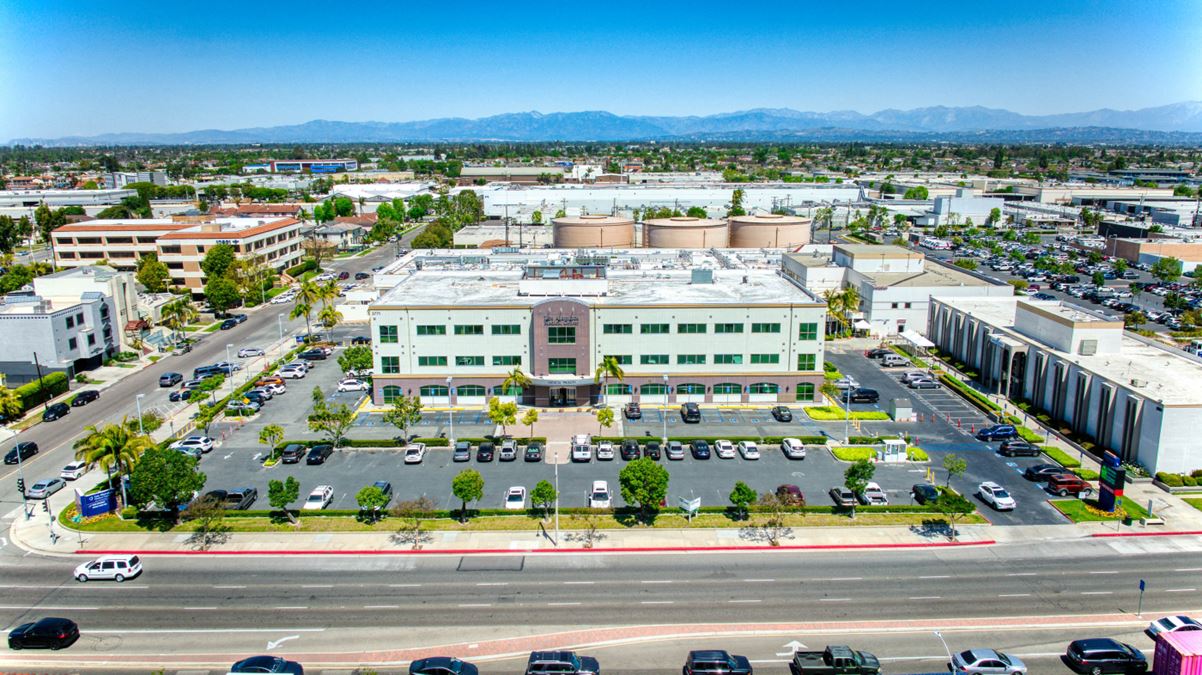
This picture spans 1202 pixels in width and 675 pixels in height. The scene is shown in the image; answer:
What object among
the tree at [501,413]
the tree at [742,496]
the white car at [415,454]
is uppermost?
the tree at [501,413]

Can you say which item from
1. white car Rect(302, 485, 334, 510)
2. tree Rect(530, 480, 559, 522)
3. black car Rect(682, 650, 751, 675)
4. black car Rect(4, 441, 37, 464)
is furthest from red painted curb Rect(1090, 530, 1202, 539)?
black car Rect(4, 441, 37, 464)

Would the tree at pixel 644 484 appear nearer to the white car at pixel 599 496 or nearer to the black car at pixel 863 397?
the white car at pixel 599 496

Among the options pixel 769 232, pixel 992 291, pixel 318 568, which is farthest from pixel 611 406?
pixel 769 232

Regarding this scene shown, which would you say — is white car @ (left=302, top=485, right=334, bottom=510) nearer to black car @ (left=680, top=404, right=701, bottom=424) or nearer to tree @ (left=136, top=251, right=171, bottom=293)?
black car @ (left=680, top=404, right=701, bottom=424)

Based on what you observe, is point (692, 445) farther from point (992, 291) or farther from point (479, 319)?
point (992, 291)

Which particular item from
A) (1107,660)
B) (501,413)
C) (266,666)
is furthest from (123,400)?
(1107,660)

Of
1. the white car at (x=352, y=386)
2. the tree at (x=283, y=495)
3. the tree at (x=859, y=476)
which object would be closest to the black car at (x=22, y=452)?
the white car at (x=352, y=386)
